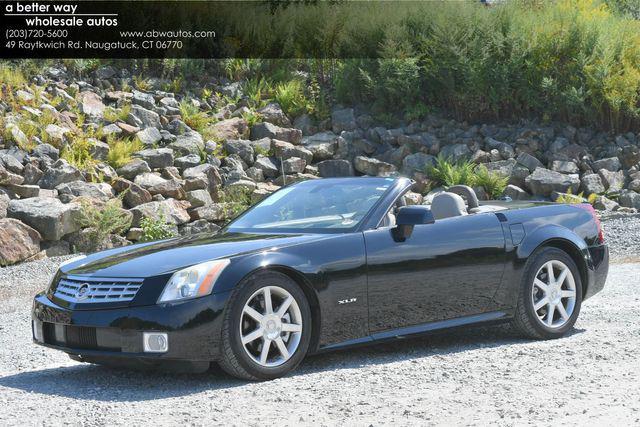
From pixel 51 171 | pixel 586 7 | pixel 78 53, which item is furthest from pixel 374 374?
pixel 586 7

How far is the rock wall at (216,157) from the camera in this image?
1476 cm

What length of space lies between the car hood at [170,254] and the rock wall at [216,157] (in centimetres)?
678

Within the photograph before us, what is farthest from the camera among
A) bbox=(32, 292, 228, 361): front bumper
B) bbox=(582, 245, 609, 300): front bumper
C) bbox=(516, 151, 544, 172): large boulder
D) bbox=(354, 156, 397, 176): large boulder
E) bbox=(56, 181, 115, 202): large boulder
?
bbox=(516, 151, 544, 172): large boulder

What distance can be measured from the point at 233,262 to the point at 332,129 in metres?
13.2

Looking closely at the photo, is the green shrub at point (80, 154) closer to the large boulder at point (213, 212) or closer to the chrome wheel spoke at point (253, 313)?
the large boulder at point (213, 212)

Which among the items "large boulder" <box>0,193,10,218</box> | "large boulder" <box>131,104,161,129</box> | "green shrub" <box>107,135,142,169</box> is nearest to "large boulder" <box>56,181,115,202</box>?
"large boulder" <box>0,193,10,218</box>

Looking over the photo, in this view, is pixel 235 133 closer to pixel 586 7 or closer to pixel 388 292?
pixel 586 7

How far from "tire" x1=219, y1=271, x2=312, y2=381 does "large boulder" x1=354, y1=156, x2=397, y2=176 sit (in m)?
11.9

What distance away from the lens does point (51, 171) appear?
15.2 meters

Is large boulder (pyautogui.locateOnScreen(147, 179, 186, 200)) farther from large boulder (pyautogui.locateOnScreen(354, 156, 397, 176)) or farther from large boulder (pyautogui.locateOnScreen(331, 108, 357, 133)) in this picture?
large boulder (pyautogui.locateOnScreen(331, 108, 357, 133))

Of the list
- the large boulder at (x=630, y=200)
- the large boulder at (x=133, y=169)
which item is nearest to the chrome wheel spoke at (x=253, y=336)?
the large boulder at (x=133, y=169)

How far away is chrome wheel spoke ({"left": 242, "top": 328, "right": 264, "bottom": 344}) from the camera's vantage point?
20.6ft

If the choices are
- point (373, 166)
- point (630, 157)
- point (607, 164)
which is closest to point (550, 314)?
point (373, 166)

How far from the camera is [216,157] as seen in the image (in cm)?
1727
